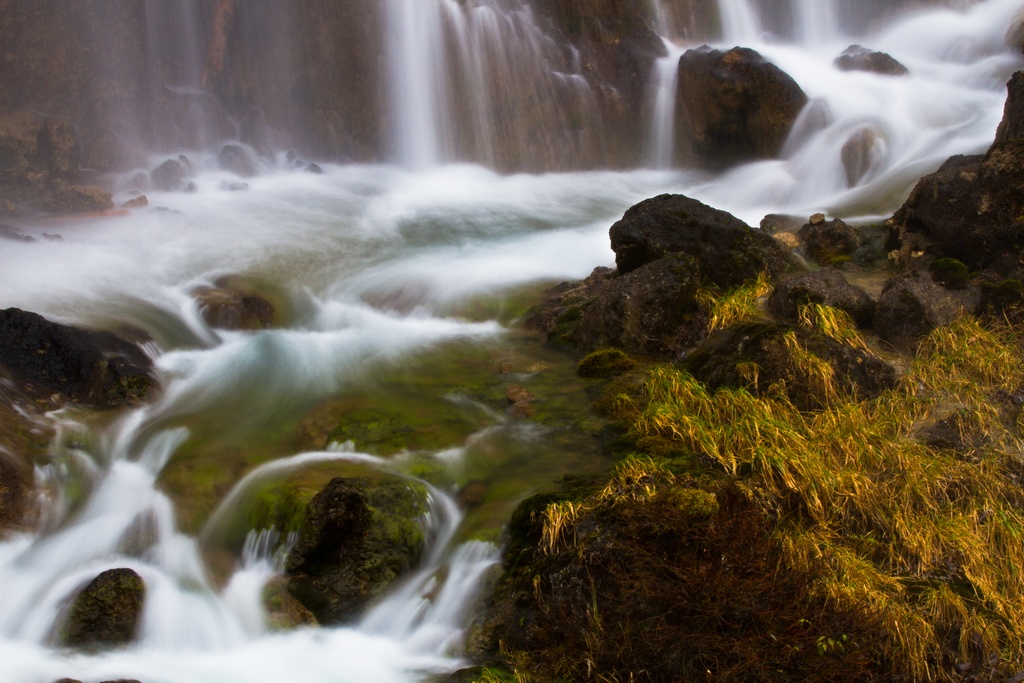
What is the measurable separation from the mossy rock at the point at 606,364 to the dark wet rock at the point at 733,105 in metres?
11.1

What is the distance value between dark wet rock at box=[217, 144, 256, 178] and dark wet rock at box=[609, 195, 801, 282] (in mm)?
10645

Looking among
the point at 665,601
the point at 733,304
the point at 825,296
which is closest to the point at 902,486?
the point at 665,601

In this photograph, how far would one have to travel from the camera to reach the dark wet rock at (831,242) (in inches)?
457

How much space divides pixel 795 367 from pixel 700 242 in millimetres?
3108

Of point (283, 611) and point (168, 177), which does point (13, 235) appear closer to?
point (168, 177)

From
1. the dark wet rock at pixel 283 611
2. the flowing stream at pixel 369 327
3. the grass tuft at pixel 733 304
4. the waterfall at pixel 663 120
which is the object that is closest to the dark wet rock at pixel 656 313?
the grass tuft at pixel 733 304

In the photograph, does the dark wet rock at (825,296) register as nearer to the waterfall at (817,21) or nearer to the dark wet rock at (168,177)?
the dark wet rock at (168,177)

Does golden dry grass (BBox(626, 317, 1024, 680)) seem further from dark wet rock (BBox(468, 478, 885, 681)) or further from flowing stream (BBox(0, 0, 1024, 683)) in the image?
flowing stream (BBox(0, 0, 1024, 683))

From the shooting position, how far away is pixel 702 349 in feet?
29.1

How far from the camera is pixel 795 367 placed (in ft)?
25.9

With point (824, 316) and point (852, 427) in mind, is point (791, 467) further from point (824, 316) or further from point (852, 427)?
point (824, 316)

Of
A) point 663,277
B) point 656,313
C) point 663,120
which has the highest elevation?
point 663,277

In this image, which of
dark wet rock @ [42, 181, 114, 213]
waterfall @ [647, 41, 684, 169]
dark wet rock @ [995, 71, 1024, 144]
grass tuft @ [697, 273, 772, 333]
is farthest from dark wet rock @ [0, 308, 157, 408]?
waterfall @ [647, 41, 684, 169]

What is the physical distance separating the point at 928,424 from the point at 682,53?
16.6 metres
